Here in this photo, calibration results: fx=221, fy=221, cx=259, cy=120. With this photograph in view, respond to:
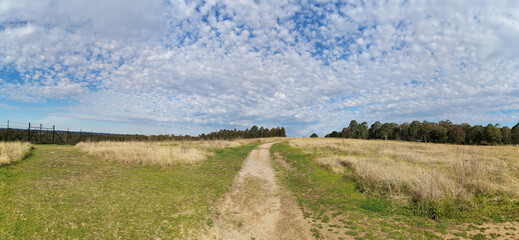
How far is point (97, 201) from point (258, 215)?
5.82 meters

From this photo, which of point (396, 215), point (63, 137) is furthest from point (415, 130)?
point (63, 137)

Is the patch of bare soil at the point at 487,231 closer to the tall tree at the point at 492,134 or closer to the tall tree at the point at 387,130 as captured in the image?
the tall tree at the point at 492,134

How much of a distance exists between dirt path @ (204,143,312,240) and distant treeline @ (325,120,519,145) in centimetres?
6812

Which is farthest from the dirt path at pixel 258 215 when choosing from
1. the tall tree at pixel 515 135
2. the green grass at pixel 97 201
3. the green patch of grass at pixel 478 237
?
the tall tree at pixel 515 135

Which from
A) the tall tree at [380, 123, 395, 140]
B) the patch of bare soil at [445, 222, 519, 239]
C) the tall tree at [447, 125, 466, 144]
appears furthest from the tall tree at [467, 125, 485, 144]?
the patch of bare soil at [445, 222, 519, 239]

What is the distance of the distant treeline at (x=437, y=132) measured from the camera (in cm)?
5862

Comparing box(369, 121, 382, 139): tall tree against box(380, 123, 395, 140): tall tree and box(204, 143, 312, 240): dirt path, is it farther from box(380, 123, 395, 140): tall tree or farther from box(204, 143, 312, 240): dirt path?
box(204, 143, 312, 240): dirt path

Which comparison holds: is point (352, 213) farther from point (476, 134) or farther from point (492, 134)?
point (476, 134)

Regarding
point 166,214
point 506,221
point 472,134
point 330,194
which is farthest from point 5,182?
point 472,134

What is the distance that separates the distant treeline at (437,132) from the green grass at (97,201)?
72.2 m

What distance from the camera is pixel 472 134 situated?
66562 millimetres

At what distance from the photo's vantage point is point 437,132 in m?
70.8

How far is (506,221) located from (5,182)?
A: 17.1 meters

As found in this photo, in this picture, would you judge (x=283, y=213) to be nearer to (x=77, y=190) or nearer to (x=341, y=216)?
(x=341, y=216)
